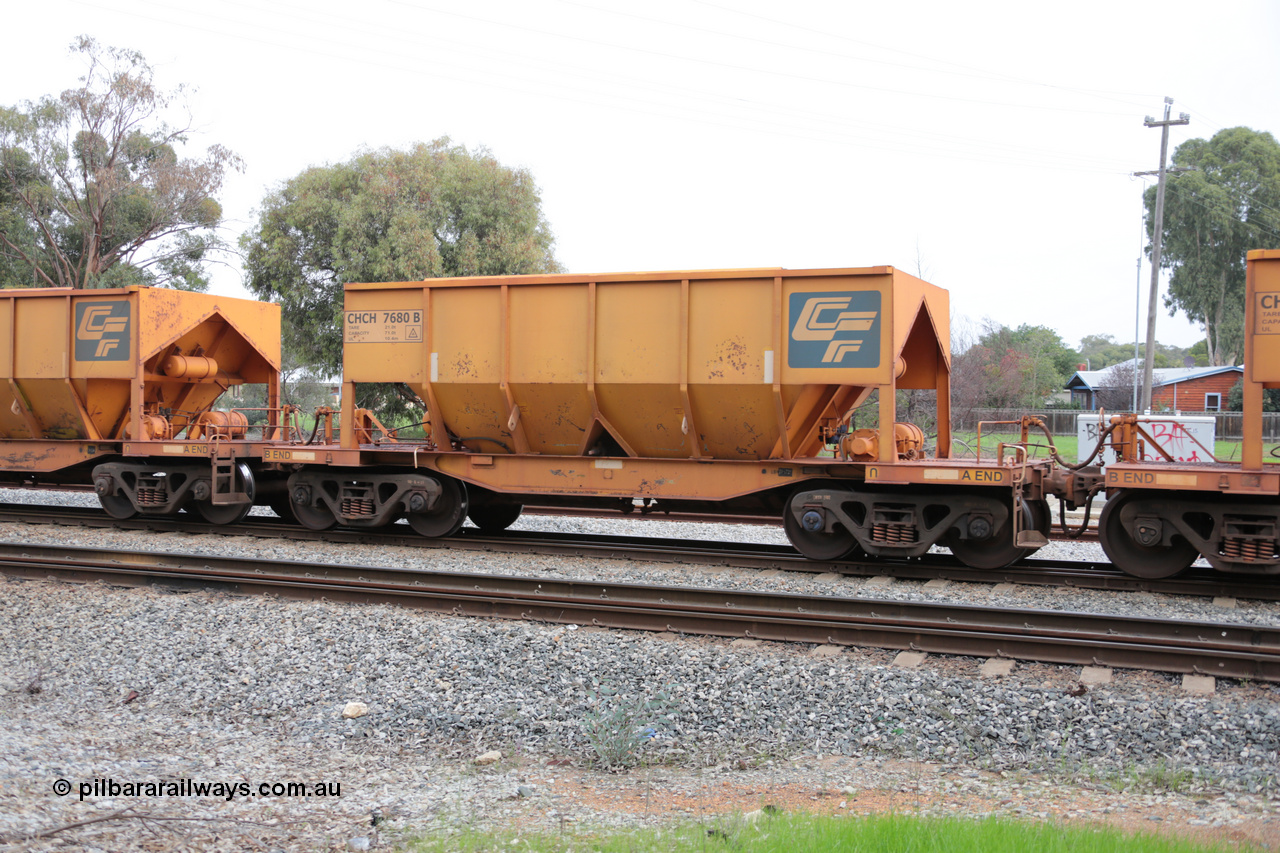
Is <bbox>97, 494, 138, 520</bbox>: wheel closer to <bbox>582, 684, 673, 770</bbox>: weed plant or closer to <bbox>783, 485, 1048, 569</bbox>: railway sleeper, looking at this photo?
<bbox>783, 485, 1048, 569</bbox>: railway sleeper

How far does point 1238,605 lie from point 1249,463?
1354mm

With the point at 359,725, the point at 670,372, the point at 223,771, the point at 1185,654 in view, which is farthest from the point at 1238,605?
the point at 223,771

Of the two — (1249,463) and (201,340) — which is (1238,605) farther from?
(201,340)

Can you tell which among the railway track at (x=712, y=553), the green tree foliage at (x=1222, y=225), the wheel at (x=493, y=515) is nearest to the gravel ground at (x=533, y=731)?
the railway track at (x=712, y=553)

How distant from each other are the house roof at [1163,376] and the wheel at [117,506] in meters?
43.8

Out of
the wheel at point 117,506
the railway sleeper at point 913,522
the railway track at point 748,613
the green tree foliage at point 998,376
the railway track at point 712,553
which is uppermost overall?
the green tree foliage at point 998,376

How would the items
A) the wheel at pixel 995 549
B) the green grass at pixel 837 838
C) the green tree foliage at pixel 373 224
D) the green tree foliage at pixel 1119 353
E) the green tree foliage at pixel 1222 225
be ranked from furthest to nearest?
the green tree foliage at pixel 1119 353, the green tree foliage at pixel 1222 225, the green tree foliage at pixel 373 224, the wheel at pixel 995 549, the green grass at pixel 837 838

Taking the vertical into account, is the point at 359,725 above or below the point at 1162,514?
below

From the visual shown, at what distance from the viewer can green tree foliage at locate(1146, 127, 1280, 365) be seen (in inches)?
2365

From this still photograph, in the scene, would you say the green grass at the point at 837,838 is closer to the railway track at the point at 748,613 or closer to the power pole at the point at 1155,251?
the railway track at the point at 748,613

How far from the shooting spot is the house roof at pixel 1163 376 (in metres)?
46.7

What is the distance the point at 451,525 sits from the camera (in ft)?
37.2

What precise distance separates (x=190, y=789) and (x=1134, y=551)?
859 centimetres

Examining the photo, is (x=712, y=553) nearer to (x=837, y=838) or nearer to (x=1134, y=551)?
(x=1134, y=551)
